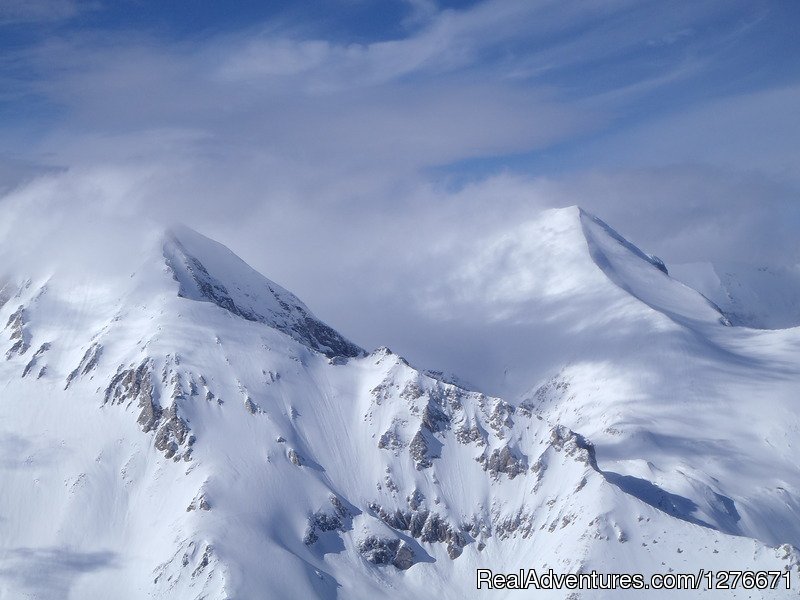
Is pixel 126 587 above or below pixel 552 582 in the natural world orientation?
above

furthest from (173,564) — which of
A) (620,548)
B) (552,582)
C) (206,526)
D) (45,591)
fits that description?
(620,548)

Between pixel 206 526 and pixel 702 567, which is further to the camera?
pixel 206 526

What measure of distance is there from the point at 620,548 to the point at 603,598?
1310cm

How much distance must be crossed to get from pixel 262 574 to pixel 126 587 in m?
32.4

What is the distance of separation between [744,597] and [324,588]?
8659cm

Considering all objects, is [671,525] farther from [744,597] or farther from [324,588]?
[324,588]

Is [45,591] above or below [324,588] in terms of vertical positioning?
above

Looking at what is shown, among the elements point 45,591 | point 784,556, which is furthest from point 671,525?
point 45,591

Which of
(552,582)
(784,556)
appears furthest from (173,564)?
(784,556)

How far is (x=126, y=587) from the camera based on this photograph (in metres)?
198

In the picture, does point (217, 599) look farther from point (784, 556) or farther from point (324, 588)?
point (784, 556)

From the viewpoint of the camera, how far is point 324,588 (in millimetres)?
198125

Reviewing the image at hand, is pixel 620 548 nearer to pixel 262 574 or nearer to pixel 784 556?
pixel 784 556

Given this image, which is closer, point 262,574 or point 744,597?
point 744,597
